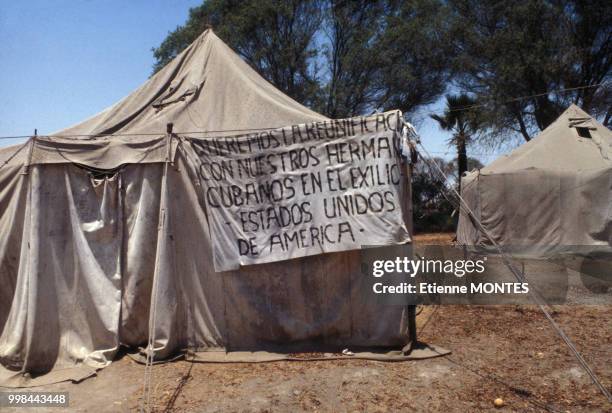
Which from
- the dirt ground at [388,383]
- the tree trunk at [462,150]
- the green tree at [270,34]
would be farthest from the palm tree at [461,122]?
the dirt ground at [388,383]

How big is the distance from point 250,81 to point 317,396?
173 inches

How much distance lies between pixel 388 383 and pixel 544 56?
19049 mm

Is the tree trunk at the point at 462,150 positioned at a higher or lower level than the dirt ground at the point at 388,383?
higher

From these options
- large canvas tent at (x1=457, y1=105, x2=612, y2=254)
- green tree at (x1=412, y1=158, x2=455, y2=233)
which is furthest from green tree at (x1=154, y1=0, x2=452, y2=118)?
large canvas tent at (x1=457, y1=105, x2=612, y2=254)

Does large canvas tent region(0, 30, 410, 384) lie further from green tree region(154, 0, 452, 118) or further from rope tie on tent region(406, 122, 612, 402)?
green tree region(154, 0, 452, 118)

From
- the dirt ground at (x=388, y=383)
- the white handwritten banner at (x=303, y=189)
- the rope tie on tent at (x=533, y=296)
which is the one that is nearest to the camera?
the rope tie on tent at (x=533, y=296)

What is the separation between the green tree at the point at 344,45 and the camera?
21172 millimetres

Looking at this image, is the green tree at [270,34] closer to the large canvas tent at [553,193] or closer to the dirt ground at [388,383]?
the large canvas tent at [553,193]

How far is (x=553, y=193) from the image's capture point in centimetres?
1212

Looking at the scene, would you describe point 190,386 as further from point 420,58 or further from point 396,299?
point 420,58

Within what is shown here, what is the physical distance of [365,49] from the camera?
2109cm

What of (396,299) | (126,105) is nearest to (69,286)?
(126,105)

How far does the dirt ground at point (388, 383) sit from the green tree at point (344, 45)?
16955 mm

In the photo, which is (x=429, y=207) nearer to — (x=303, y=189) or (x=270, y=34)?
(x=270, y=34)
